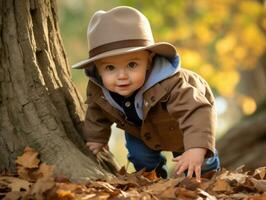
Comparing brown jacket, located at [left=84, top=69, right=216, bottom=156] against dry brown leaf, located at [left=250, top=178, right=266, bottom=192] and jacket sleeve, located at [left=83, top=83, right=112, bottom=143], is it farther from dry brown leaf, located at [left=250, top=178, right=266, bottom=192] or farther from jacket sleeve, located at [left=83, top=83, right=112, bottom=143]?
dry brown leaf, located at [left=250, top=178, right=266, bottom=192]

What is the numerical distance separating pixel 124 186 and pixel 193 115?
70 cm

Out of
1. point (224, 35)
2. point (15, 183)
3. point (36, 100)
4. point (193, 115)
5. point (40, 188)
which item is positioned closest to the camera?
point (40, 188)

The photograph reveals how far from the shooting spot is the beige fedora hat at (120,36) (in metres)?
4.12

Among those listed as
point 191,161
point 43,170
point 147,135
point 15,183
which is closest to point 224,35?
point 147,135

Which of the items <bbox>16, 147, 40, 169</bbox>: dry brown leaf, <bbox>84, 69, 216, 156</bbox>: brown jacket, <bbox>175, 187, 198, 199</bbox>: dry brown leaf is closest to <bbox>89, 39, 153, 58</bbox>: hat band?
<bbox>84, 69, 216, 156</bbox>: brown jacket

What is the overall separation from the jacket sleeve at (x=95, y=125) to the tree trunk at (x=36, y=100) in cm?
6

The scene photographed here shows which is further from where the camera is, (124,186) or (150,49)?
(150,49)

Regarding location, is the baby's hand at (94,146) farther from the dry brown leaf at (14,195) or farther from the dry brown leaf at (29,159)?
the dry brown leaf at (14,195)

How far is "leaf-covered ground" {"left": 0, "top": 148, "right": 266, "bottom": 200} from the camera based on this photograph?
301cm

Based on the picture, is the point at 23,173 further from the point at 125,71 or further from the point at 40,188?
the point at 125,71

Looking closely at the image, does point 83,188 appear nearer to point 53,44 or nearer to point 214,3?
point 53,44

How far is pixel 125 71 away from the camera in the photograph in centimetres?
418

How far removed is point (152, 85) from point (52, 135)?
0.70 metres

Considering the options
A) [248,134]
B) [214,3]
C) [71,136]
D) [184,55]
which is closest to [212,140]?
[71,136]
